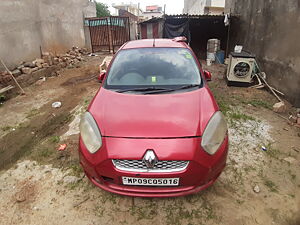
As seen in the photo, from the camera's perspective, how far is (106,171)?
186 cm

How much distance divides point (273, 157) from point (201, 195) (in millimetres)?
1460

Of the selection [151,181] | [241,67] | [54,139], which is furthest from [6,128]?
[241,67]

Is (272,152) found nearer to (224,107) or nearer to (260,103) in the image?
(224,107)

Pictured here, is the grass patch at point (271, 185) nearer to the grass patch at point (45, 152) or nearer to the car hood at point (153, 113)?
the car hood at point (153, 113)

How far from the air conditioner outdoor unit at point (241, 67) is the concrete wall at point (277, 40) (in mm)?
583

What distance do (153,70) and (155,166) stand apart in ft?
4.85

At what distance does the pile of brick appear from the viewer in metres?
5.83

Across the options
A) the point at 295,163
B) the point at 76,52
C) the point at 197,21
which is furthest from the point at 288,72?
the point at 76,52

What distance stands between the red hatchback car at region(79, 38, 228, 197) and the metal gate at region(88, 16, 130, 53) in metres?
10.4

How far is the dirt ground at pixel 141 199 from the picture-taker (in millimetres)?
2107

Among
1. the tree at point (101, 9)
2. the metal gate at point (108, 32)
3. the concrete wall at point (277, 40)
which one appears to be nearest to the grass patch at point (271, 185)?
the concrete wall at point (277, 40)

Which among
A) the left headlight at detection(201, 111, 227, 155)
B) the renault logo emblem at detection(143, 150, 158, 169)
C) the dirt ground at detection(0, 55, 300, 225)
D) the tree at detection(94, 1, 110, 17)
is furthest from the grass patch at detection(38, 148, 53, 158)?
the tree at detection(94, 1, 110, 17)

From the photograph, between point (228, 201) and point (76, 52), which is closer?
point (228, 201)

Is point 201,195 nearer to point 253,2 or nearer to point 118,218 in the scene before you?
point 118,218
